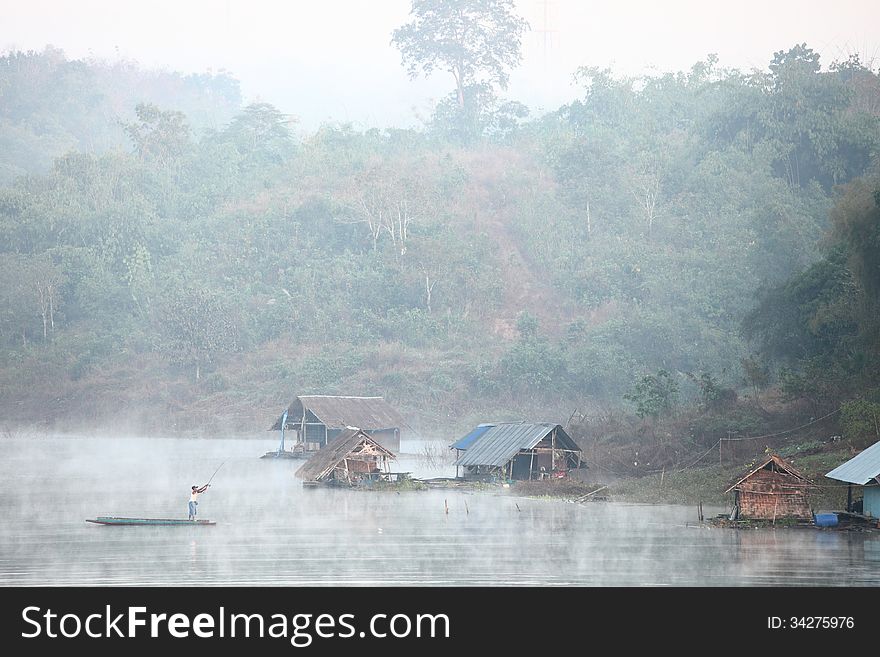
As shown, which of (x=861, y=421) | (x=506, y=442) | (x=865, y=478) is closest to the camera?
(x=865, y=478)

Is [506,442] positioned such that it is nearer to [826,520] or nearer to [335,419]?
[335,419]

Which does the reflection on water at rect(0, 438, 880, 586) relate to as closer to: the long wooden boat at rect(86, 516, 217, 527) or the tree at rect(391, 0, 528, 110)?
the long wooden boat at rect(86, 516, 217, 527)

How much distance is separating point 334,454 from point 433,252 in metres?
37.4

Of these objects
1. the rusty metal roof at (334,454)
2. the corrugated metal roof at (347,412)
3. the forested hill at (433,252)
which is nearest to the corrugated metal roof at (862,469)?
the rusty metal roof at (334,454)

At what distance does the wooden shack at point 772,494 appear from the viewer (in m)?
29.9

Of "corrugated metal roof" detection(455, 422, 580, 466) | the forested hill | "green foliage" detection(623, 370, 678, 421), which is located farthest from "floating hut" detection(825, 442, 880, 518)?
the forested hill

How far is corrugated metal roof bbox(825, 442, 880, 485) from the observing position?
27692 millimetres

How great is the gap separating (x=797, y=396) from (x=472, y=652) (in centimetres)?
2959

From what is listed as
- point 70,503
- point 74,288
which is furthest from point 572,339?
point 70,503

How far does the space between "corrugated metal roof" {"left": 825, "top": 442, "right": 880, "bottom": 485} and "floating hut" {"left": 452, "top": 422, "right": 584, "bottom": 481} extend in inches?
508

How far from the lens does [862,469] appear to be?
2841cm

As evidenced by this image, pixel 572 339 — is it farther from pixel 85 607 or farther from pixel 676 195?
pixel 85 607

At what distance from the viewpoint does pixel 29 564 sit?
25234 mm

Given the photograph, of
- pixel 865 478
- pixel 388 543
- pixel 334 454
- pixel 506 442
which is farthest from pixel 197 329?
pixel 865 478
